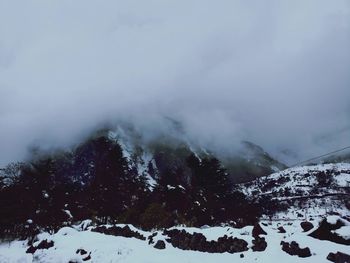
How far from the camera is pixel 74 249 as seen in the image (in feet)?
55.6

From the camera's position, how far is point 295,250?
13172mm

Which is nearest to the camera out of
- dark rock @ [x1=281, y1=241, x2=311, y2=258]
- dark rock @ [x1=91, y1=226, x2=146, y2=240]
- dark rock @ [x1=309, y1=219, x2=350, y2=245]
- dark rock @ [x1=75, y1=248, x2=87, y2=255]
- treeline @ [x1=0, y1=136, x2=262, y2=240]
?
dark rock @ [x1=281, y1=241, x2=311, y2=258]

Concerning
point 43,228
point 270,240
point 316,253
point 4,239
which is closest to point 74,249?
point 270,240

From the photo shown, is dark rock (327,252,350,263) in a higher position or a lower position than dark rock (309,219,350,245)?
lower

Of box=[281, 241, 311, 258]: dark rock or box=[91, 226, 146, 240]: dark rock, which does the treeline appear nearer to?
box=[91, 226, 146, 240]: dark rock

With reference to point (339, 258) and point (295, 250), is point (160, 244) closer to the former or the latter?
point (295, 250)

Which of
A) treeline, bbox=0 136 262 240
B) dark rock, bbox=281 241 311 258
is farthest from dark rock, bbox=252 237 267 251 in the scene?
treeline, bbox=0 136 262 240

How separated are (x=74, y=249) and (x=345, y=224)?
12402 millimetres

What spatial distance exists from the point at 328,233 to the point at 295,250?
104 inches

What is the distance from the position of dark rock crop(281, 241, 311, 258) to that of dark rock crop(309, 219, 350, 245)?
2.12 m

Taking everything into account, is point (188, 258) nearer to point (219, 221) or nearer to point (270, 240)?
point (270, 240)

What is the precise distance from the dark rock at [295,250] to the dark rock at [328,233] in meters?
2.12

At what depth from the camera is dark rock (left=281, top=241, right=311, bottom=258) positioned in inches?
506

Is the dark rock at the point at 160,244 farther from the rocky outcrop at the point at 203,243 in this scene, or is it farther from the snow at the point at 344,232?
the snow at the point at 344,232
